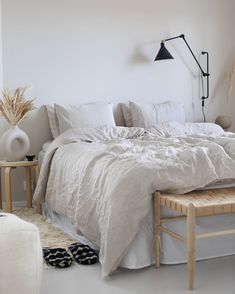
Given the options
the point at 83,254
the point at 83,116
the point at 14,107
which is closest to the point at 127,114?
the point at 83,116

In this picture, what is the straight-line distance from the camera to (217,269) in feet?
9.46

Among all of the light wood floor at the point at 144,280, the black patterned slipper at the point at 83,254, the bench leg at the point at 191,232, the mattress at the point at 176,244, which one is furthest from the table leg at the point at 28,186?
the bench leg at the point at 191,232

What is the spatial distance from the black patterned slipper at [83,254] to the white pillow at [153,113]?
6.16 ft

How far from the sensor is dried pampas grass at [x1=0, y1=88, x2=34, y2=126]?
4.42 meters

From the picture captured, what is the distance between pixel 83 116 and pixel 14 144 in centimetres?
70

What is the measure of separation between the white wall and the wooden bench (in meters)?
2.27

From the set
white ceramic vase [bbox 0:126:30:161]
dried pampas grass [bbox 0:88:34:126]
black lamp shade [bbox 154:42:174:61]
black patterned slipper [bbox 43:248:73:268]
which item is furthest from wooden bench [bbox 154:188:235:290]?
black lamp shade [bbox 154:42:174:61]

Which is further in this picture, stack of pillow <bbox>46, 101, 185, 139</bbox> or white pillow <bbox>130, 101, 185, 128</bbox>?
white pillow <bbox>130, 101, 185, 128</bbox>

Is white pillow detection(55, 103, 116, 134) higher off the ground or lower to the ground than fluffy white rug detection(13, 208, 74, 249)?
higher

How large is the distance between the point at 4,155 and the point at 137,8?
2060 mm

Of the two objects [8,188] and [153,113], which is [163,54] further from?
[8,188]

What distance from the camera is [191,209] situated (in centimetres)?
252

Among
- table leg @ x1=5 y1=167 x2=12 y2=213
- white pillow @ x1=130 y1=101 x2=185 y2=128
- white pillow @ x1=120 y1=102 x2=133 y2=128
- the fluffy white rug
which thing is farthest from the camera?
white pillow @ x1=120 y1=102 x2=133 y2=128

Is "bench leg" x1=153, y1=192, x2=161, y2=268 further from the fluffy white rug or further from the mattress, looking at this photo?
the fluffy white rug
